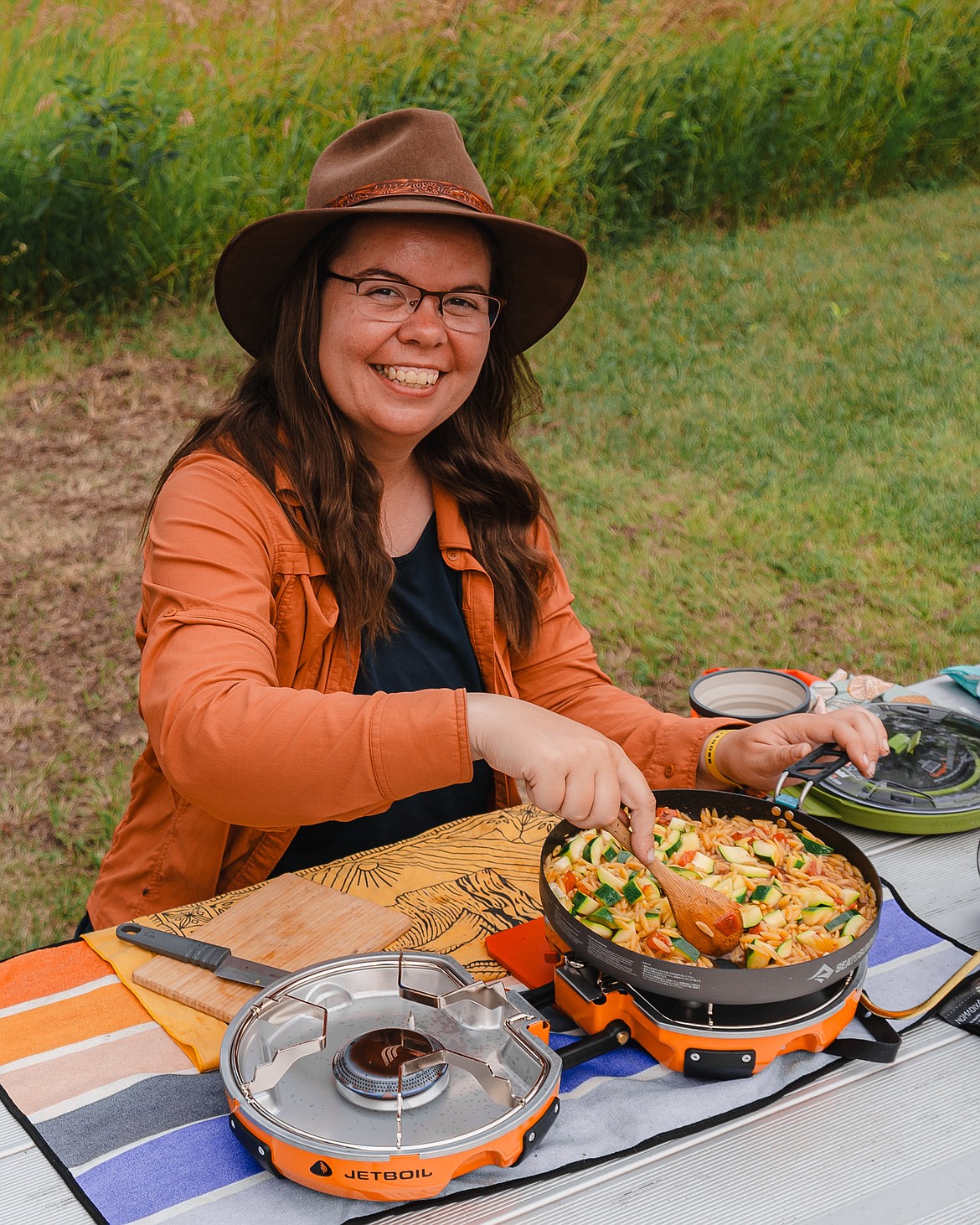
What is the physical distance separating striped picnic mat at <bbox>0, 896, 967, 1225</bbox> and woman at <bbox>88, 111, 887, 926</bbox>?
0.32 meters

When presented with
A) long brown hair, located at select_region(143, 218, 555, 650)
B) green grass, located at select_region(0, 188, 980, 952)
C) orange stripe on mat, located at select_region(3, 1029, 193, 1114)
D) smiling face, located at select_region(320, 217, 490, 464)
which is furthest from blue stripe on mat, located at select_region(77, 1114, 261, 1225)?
green grass, located at select_region(0, 188, 980, 952)

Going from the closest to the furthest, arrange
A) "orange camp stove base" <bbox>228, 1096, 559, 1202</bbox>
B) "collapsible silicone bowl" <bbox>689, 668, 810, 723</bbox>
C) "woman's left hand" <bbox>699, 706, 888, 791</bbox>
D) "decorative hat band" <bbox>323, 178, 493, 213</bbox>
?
"orange camp stove base" <bbox>228, 1096, 559, 1202</bbox>
"woman's left hand" <bbox>699, 706, 888, 791</bbox>
"decorative hat band" <bbox>323, 178, 493, 213</bbox>
"collapsible silicone bowl" <bbox>689, 668, 810, 723</bbox>

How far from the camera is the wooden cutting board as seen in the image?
1.59m

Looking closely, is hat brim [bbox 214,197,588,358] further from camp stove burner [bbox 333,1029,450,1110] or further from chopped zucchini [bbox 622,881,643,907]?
camp stove burner [bbox 333,1029,450,1110]

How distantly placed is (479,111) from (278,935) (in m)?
6.14

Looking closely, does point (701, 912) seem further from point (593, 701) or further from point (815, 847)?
point (593, 701)

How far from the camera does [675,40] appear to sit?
7.68 meters

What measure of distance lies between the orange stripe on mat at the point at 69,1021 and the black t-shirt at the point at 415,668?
24.2 inches

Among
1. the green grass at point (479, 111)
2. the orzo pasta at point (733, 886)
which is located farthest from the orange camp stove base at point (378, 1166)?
the green grass at point (479, 111)

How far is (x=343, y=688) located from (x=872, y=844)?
952 millimetres

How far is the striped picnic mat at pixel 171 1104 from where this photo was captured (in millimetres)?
1278

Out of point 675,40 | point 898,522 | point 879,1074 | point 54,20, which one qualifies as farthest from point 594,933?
point 675,40

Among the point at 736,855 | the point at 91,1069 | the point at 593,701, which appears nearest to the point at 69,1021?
the point at 91,1069

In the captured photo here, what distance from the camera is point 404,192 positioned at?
6.44 feet
